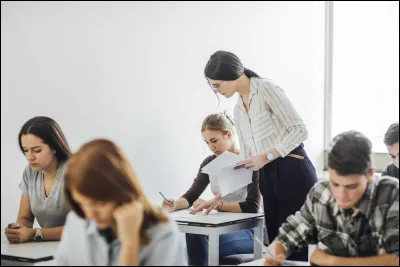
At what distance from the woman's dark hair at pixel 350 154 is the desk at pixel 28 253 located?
1031 mm

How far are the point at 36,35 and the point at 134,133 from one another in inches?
34.4

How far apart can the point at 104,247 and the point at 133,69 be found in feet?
6.91

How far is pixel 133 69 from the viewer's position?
376cm

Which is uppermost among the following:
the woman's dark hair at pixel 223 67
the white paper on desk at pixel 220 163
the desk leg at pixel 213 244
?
the woman's dark hair at pixel 223 67

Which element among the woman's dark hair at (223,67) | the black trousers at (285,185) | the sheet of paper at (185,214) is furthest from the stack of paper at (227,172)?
the woman's dark hair at (223,67)

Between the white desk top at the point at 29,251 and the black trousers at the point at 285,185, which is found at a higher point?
the black trousers at the point at 285,185

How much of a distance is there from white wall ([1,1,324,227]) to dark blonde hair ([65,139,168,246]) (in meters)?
1.50

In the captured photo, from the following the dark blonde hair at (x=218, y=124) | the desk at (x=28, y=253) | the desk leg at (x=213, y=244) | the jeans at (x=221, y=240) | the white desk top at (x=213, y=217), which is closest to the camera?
the desk at (x=28, y=253)

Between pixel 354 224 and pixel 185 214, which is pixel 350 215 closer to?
pixel 354 224

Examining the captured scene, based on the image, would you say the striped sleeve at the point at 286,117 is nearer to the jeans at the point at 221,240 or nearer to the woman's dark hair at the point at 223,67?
the woman's dark hair at the point at 223,67

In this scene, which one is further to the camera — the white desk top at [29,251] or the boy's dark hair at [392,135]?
the boy's dark hair at [392,135]

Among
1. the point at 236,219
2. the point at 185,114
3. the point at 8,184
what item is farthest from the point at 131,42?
the point at 236,219

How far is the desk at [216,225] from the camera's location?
9.11 ft

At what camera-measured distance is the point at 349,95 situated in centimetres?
539
